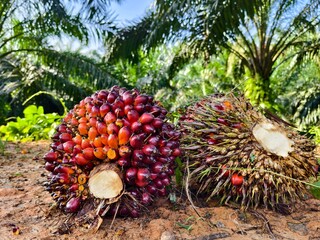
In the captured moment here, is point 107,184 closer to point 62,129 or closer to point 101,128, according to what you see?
point 101,128

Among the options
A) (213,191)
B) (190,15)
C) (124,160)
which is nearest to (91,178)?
(124,160)

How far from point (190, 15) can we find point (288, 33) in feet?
11.5

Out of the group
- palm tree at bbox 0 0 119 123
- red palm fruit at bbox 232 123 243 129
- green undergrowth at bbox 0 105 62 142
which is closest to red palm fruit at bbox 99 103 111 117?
red palm fruit at bbox 232 123 243 129

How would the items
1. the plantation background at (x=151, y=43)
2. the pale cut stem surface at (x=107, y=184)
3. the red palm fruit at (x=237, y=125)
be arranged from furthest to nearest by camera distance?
the plantation background at (x=151, y=43) < the red palm fruit at (x=237, y=125) < the pale cut stem surface at (x=107, y=184)

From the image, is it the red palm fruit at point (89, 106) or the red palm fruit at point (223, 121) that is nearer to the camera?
the red palm fruit at point (89, 106)

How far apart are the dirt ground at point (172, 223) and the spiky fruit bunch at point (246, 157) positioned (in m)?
0.07

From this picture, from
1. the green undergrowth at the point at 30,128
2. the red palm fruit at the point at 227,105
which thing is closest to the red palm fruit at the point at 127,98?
the red palm fruit at the point at 227,105

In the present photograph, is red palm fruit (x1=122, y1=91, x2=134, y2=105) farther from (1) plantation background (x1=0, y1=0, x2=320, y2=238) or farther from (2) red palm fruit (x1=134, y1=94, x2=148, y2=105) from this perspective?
(1) plantation background (x1=0, y1=0, x2=320, y2=238)

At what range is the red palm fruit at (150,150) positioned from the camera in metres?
1.31

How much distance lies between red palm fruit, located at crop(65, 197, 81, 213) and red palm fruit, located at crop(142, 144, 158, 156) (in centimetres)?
29

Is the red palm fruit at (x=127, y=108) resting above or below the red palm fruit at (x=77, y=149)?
above

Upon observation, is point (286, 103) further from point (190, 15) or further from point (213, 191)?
point (213, 191)

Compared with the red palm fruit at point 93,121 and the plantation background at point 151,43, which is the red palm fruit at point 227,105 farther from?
the plantation background at point 151,43

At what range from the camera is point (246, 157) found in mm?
1422
